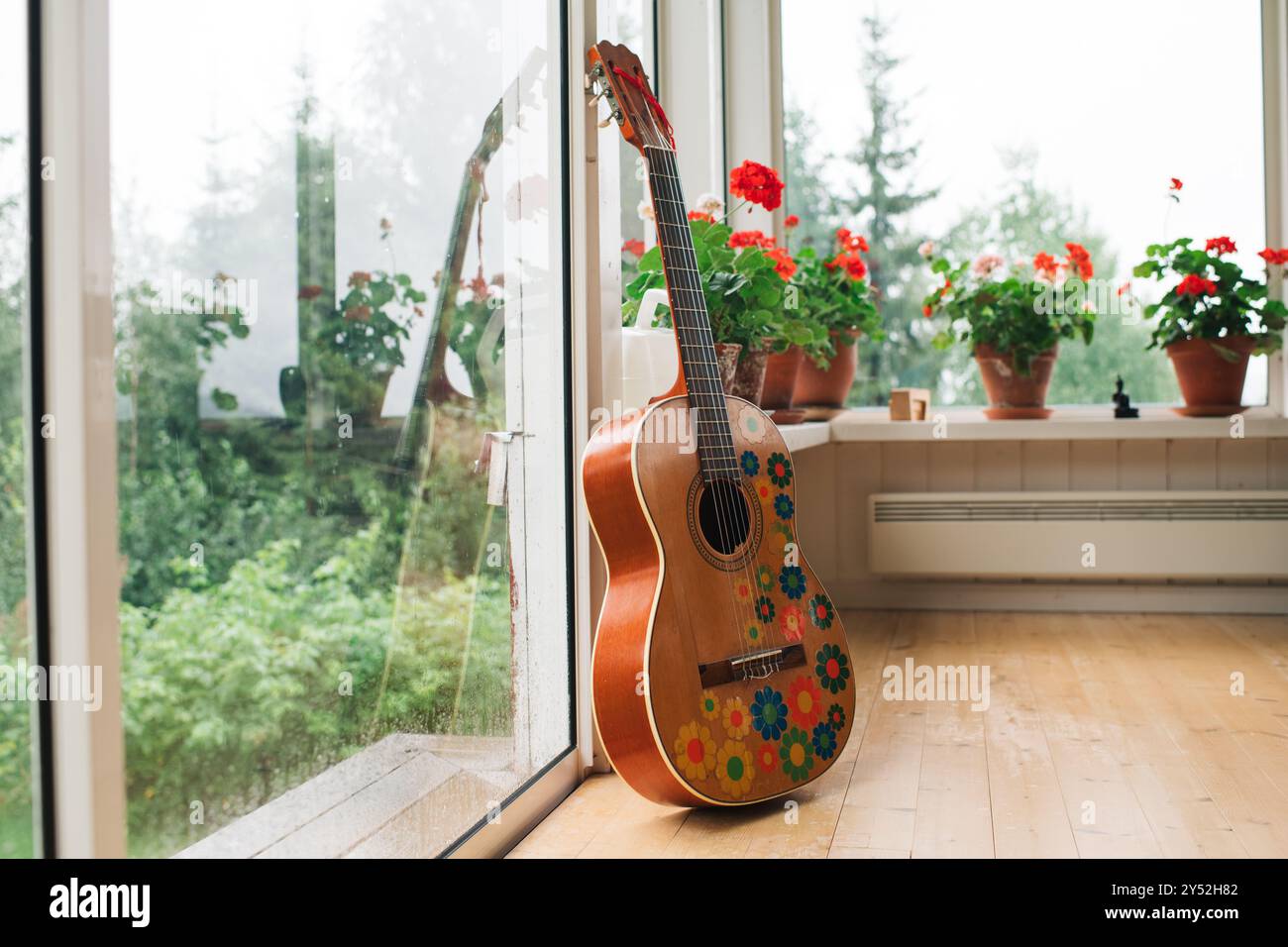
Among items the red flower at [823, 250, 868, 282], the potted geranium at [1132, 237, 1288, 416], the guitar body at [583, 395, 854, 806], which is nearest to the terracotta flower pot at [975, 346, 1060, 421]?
the potted geranium at [1132, 237, 1288, 416]

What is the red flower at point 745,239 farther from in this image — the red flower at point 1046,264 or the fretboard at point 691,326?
the red flower at point 1046,264

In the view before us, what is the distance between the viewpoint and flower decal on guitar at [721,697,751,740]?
1825mm

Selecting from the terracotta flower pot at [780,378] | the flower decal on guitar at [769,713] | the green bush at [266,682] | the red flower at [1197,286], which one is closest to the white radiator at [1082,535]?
the red flower at [1197,286]

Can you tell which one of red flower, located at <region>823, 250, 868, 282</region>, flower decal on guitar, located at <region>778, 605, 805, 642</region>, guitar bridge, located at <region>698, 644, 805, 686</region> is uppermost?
red flower, located at <region>823, 250, 868, 282</region>

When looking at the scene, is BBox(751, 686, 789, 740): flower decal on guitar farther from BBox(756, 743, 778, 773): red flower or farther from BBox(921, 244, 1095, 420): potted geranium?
BBox(921, 244, 1095, 420): potted geranium

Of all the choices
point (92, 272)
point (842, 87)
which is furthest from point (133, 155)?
point (842, 87)

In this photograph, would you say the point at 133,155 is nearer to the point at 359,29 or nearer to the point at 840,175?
the point at 359,29

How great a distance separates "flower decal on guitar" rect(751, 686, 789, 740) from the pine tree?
2404 millimetres

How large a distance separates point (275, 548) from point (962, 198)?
3.42 metres

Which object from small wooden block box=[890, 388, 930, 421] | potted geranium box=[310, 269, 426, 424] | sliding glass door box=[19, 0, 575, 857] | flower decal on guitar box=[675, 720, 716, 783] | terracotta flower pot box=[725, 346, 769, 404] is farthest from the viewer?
small wooden block box=[890, 388, 930, 421]

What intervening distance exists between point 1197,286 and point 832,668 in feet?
7.56

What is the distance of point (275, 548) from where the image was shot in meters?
1.22

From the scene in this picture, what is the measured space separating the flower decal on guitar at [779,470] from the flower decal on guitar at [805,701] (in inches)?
13.7
